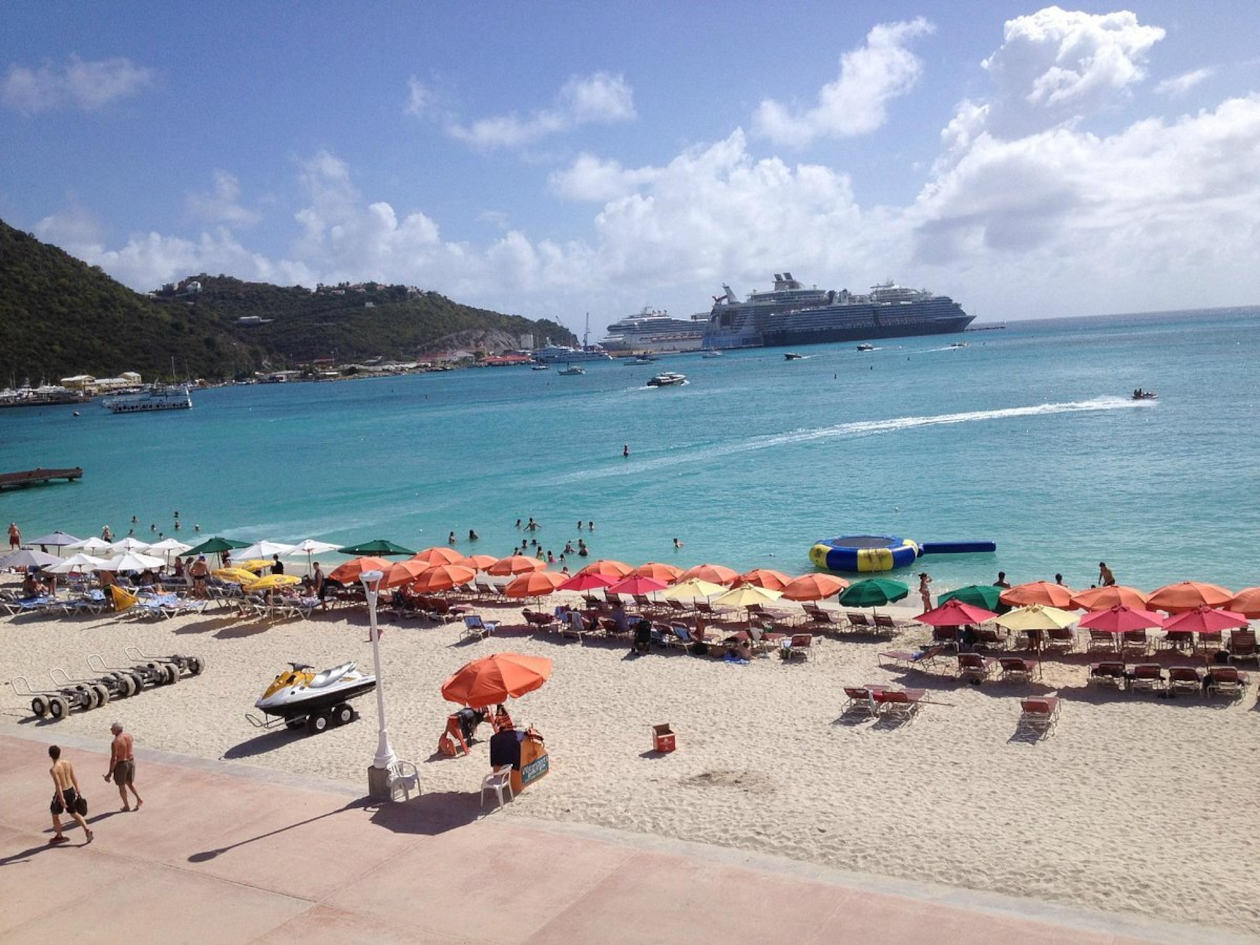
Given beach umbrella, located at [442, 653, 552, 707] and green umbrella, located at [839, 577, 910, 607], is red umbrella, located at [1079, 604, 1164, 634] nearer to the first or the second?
green umbrella, located at [839, 577, 910, 607]

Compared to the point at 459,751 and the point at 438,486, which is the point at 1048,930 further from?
the point at 438,486

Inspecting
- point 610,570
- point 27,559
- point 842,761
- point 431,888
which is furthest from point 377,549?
point 431,888

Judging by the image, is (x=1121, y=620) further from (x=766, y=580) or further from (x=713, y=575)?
(x=713, y=575)

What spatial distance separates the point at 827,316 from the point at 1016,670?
580 feet

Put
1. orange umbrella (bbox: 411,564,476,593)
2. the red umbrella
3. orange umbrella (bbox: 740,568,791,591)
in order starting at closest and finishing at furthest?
the red umbrella, orange umbrella (bbox: 740,568,791,591), orange umbrella (bbox: 411,564,476,593)

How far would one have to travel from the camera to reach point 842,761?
1092 cm

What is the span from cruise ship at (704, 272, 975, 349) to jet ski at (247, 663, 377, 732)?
584ft

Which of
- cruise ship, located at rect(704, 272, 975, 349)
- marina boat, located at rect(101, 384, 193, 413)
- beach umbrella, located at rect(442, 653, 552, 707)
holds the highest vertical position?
cruise ship, located at rect(704, 272, 975, 349)

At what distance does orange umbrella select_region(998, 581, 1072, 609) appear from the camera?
1519cm

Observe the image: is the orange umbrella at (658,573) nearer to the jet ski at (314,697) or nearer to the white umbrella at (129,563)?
the jet ski at (314,697)

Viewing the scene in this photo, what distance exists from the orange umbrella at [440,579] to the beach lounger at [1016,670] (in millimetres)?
10419

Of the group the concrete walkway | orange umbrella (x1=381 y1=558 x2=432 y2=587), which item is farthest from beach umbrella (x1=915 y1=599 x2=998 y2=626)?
orange umbrella (x1=381 y1=558 x2=432 y2=587)

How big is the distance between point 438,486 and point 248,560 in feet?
67.9

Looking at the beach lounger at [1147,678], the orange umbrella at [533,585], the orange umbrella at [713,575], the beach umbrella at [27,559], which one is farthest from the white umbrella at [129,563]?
the beach lounger at [1147,678]
